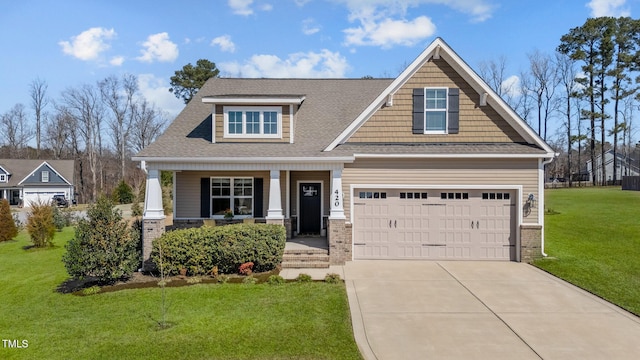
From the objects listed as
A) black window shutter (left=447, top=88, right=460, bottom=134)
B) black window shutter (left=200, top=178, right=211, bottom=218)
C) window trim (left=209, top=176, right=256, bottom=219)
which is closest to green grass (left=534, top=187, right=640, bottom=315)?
black window shutter (left=447, top=88, right=460, bottom=134)

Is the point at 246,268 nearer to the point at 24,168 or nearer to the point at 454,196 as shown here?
the point at 454,196

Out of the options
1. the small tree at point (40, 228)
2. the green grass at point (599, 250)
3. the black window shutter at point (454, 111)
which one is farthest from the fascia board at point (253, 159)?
the small tree at point (40, 228)

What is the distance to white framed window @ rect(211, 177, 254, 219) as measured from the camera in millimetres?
14328

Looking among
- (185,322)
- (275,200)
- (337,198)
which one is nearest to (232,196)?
(275,200)

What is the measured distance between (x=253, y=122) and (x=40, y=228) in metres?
10.3

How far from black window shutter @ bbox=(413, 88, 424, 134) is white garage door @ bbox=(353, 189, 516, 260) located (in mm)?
2073

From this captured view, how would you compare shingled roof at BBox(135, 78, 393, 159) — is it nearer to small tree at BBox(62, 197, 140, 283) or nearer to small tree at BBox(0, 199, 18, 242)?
small tree at BBox(62, 197, 140, 283)

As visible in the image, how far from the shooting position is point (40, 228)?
15891mm

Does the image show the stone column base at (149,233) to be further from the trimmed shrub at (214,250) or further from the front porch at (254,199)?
the front porch at (254,199)

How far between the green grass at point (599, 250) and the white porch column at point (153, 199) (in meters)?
11.6

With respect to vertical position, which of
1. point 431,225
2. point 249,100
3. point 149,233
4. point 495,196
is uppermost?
point 249,100

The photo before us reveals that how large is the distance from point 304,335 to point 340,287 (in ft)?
9.70

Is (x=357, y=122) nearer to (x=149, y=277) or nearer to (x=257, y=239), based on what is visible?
(x=257, y=239)

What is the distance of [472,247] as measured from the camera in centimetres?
1252
